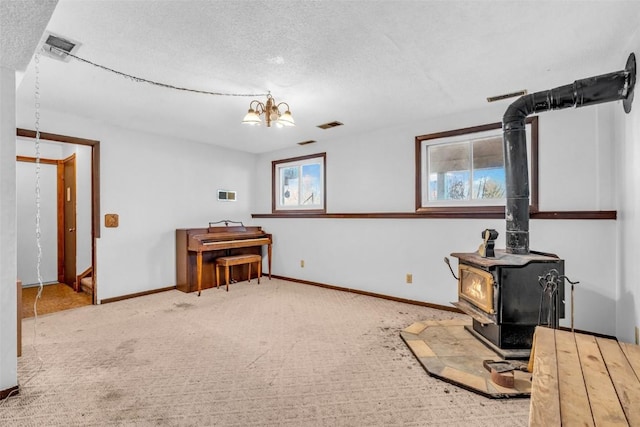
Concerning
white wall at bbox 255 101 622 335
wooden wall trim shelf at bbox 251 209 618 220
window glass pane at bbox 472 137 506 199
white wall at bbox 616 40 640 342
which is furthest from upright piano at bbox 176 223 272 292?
white wall at bbox 616 40 640 342

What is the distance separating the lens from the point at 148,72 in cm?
242

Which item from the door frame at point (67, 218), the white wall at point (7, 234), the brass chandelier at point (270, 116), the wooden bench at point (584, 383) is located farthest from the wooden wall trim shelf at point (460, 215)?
the white wall at point (7, 234)

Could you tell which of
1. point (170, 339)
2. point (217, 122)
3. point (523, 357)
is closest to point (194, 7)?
point (217, 122)

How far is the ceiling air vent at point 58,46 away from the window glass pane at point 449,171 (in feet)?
11.4

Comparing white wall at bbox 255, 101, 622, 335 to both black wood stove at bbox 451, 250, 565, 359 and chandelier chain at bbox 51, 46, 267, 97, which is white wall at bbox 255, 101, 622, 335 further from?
chandelier chain at bbox 51, 46, 267, 97

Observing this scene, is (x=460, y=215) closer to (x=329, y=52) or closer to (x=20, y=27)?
(x=329, y=52)

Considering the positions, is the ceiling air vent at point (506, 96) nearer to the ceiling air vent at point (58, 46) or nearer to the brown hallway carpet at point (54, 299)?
the ceiling air vent at point (58, 46)

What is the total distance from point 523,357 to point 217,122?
12.6 ft

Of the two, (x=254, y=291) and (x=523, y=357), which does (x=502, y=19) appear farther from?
(x=254, y=291)

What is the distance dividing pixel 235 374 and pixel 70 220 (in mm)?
4330

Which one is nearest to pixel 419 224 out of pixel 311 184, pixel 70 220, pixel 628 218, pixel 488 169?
pixel 488 169

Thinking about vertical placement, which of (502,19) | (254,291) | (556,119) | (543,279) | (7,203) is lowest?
(254,291)

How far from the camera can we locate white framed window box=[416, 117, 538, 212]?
3273mm

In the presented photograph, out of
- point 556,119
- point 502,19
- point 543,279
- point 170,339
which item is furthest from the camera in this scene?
point 556,119
